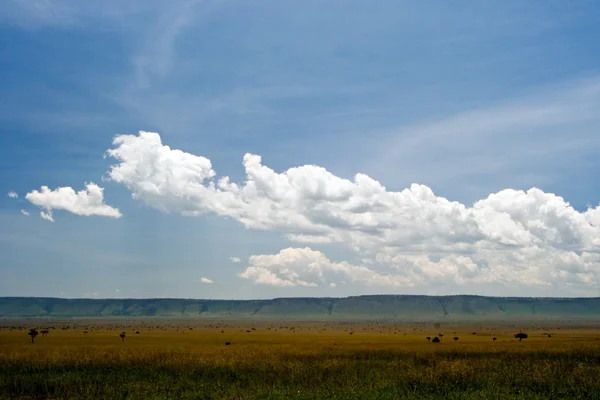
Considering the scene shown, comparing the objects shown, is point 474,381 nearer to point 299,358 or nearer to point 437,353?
point 299,358

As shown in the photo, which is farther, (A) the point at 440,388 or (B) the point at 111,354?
(B) the point at 111,354

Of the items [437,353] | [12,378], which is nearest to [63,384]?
[12,378]

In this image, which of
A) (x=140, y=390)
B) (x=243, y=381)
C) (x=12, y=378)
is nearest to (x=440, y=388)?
(x=243, y=381)

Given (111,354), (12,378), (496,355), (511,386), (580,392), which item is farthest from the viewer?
(496,355)

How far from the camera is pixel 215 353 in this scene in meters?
50.4

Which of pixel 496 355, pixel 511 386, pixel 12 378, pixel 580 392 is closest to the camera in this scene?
pixel 580 392

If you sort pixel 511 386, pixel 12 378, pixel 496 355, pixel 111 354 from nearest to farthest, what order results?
pixel 511 386 < pixel 12 378 < pixel 111 354 < pixel 496 355

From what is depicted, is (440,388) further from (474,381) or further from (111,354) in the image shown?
(111,354)

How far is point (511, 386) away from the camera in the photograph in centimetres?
3331

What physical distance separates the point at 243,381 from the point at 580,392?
1910 centimetres

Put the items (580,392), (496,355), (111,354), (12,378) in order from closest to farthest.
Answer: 1. (580,392)
2. (12,378)
3. (111,354)
4. (496,355)

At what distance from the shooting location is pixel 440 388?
32594 millimetres

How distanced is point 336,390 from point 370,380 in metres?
4.46

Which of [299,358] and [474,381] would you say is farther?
[299,358]
